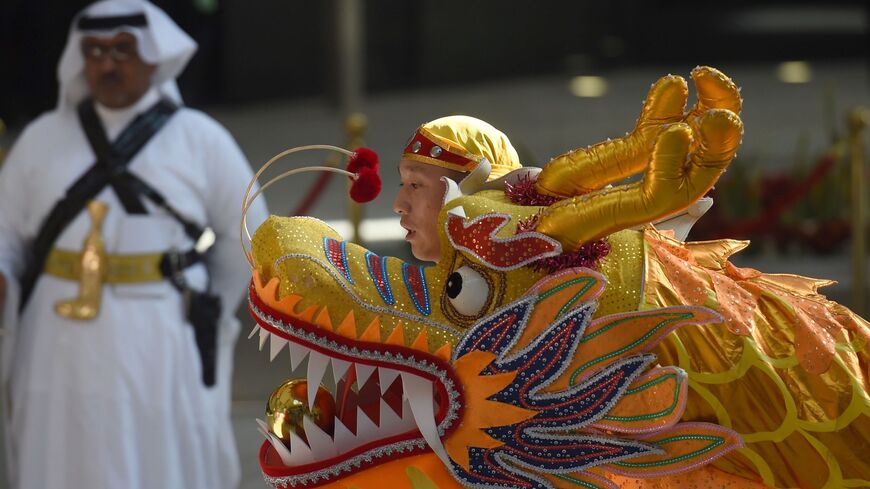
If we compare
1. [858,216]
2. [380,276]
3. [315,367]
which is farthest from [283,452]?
[858,216]

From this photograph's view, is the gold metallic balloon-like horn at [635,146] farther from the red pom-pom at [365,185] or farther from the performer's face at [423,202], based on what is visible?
the red pom-pom at [365,185]

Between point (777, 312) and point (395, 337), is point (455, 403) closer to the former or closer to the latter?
point (395, 337)

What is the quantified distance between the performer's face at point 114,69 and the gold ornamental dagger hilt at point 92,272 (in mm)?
330

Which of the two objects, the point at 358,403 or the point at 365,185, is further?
the point at 365,185

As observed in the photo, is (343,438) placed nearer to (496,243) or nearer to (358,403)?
(358,403)

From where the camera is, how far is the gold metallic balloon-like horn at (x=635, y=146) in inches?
83.7

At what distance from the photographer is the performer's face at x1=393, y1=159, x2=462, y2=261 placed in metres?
2.30

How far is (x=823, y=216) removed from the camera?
8047 mm

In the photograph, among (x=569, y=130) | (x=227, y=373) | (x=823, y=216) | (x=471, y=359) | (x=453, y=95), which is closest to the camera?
(x=471, y=359)

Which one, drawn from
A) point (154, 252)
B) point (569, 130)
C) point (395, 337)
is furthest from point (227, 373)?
point (569, 130)

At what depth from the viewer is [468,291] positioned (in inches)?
83.8

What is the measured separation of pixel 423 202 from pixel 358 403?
0.99ft

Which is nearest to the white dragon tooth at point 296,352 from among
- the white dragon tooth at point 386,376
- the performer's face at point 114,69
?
the white dragon tooth at point 386,376

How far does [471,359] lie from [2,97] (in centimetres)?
950
